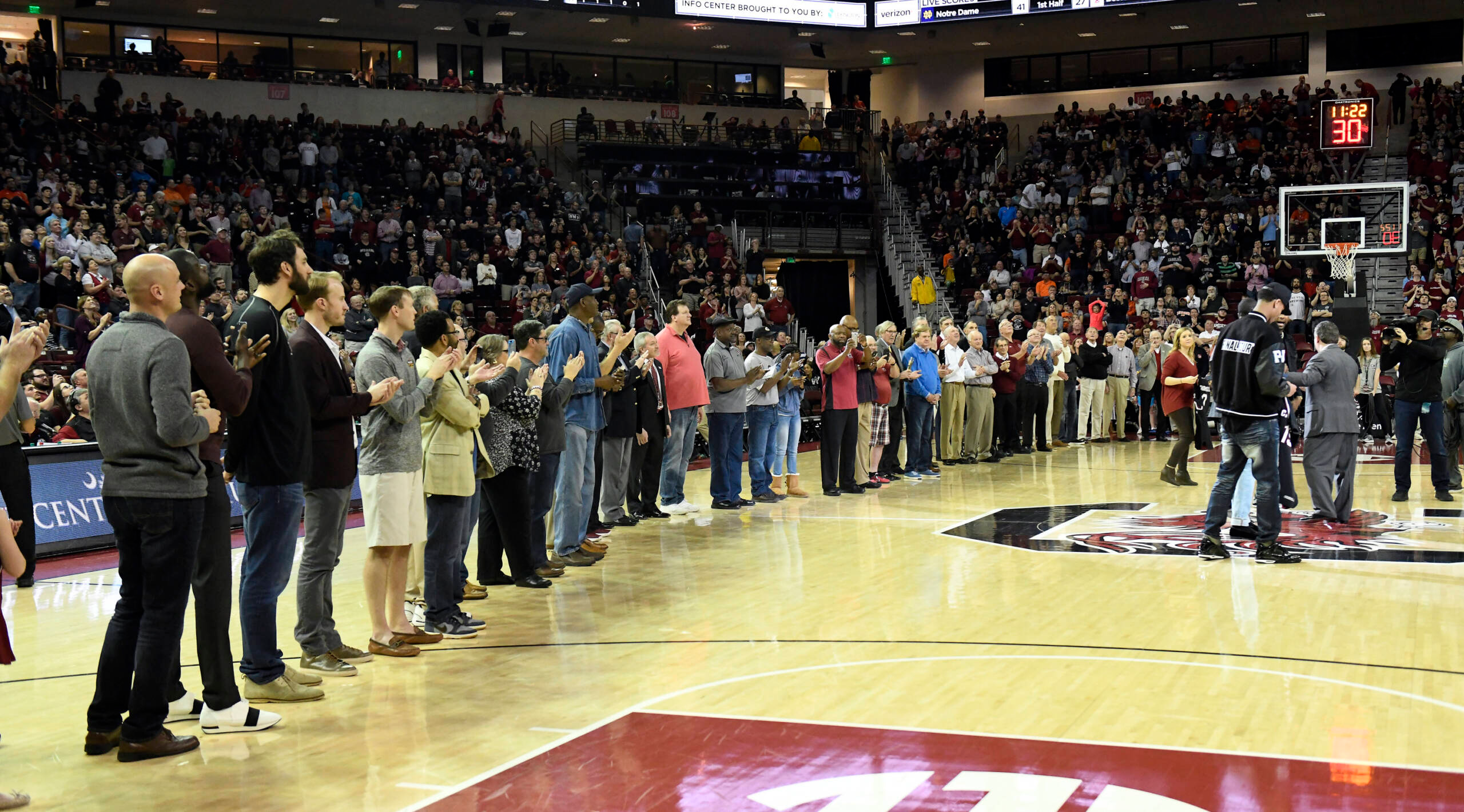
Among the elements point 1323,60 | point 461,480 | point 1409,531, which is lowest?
point 1409,531

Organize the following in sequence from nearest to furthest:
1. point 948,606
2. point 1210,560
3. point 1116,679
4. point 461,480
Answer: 1. point 1116,679
2. point 461,480
3. point 948,606
4. point 1210,560

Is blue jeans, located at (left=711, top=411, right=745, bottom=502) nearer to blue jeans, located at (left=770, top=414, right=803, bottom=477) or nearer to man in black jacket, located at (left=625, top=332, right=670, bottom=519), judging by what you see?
man in black jacket, located at (left=625, top=332, right=670, bottom=519)

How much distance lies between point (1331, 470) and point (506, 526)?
6.75 meters

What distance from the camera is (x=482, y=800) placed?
15.1 feet

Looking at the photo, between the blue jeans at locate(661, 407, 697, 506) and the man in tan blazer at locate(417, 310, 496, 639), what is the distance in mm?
4637

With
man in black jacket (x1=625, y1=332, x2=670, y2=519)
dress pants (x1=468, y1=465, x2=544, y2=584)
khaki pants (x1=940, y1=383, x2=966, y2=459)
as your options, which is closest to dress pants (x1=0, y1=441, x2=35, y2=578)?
dress pants (x1=468, y1=465, x2=544, y2=584)

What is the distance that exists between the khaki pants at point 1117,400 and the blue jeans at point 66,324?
13.5 metres

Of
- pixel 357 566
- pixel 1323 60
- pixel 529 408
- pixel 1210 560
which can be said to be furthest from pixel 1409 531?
pixel 1323 60

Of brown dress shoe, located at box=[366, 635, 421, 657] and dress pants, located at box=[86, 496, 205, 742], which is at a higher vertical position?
dress pants, located at box=[86, 496, 205, 742]

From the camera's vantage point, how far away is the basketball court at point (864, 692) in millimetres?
4680

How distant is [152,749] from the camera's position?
5.09 metres

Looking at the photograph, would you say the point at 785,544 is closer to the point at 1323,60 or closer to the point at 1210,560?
the point at 1210,560

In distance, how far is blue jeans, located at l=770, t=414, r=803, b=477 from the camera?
521 inches

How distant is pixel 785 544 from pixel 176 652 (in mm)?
5569
